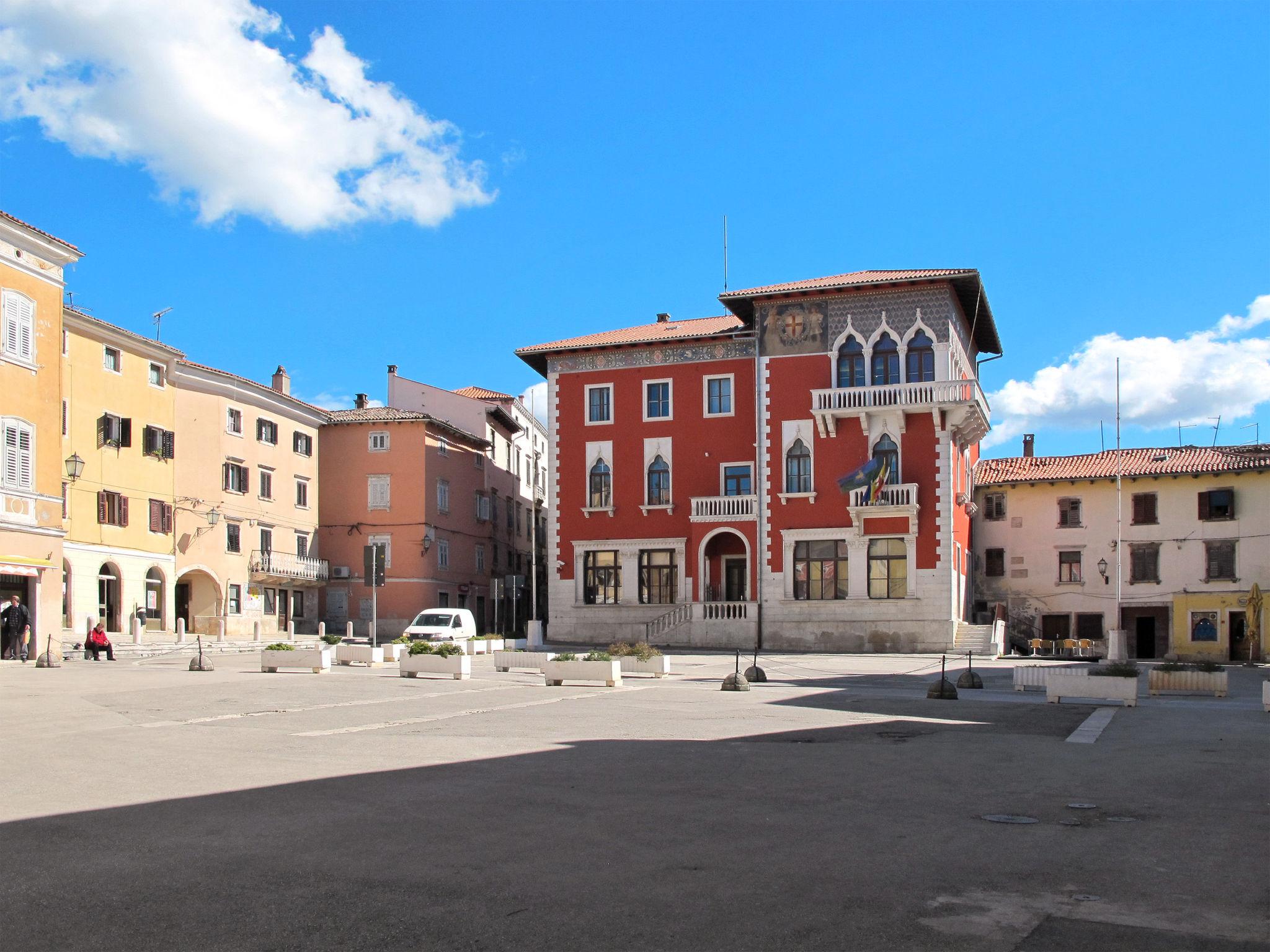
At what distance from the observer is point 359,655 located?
1248 inches

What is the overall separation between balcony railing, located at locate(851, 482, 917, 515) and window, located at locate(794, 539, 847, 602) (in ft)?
6.33

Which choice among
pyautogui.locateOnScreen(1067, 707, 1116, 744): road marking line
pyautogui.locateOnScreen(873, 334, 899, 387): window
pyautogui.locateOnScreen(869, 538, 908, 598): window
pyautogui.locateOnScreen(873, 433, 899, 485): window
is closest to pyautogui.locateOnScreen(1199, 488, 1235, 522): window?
pyautogui.locateOnScreen(869, 538, 908, 598): window

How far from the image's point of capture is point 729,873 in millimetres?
7082

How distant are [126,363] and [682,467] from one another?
21.5 meters

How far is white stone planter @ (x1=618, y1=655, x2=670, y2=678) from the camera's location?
2736 cm

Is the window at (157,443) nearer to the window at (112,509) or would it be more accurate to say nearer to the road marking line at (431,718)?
the window at (112,509)

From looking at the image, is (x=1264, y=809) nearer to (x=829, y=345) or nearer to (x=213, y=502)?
(x=829, y=345)

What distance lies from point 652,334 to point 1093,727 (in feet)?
117

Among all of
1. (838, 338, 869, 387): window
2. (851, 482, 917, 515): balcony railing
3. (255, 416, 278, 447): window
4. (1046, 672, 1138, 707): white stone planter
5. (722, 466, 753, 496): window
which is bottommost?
(1046, 672, 1138, 707): white stone planter

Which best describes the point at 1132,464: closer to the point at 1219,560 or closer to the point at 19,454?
the point at 1219,560

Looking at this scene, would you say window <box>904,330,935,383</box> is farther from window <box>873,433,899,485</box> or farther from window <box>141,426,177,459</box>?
window <box>141,426,177,459</box>

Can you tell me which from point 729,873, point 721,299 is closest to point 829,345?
point 721,299

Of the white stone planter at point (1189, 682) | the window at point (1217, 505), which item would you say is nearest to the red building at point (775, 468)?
the window at point (1217, 505)

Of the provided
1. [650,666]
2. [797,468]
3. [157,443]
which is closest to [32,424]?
[157,443]
